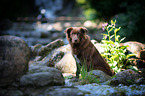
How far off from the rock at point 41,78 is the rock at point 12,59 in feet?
0.45

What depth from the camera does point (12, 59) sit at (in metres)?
2.17

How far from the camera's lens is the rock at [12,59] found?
210 cm

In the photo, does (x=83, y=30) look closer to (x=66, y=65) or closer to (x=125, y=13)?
(x=66, y=65)

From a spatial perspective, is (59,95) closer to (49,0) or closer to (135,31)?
(135,31)

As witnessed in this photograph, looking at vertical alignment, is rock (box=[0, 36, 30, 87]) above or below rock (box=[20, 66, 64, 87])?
Result: above

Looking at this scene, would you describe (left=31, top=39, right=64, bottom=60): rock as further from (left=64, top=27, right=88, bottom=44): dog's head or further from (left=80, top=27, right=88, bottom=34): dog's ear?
(left=80, top=27, right=88, bottom=34): dog's ear

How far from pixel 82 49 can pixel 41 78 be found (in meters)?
1.76

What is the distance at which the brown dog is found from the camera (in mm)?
3518

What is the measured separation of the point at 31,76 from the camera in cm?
222

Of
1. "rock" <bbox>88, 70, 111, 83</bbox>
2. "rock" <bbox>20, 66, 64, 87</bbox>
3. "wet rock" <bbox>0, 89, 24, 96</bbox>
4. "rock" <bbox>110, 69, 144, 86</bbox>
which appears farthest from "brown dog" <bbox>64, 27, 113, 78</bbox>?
"wet rock" <bbox>0, 89, 24, 96</bbox>

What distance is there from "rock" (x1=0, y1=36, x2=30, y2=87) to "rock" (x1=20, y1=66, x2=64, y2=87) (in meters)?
0.14

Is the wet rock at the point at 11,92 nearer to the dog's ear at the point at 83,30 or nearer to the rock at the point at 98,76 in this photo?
the rock at the point at 98,76

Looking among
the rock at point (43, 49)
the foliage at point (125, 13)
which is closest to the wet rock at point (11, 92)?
the rock at point (43, 49)

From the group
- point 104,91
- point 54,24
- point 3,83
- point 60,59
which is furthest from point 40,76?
point 54,24
